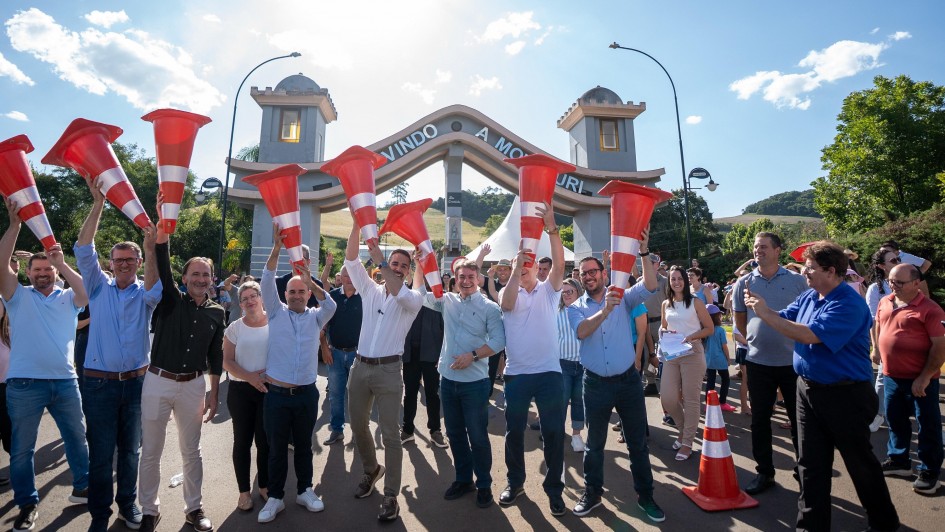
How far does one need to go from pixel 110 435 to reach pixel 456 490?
2.81 metres

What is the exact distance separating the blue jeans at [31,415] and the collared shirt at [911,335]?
24.0ft

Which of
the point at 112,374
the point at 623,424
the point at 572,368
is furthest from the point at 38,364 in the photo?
the point at 572,368

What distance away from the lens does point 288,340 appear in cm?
424

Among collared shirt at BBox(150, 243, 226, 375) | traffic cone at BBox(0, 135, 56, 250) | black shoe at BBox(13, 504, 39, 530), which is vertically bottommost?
black shoe at BBox(13, 504, 39, 530)

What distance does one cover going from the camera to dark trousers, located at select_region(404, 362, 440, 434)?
613 centimetres

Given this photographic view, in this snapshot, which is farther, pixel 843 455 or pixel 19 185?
pixel 19 185

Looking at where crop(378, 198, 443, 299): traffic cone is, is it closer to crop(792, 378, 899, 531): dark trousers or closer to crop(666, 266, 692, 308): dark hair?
crop(666, 266, 692, 308): dark hair

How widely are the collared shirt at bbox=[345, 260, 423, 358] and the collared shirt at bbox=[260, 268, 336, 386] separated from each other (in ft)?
1.45

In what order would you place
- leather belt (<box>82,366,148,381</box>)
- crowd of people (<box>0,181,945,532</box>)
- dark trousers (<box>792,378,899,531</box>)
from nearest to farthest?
1. dark trousers (<box>792,378,899,531</box>)
2. crowd of people (<box>0,181,945,532</box>)
3. leather belt (<box>82,366,148,381</box>)

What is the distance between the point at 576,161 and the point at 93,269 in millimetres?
20449

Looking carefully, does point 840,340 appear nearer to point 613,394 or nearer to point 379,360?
point 613,394

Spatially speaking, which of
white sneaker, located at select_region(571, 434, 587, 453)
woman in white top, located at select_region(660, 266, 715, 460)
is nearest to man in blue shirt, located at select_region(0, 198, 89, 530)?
white sneaker, located at select_region(571, 434, 587, 453)

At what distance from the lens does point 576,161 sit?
2223cm

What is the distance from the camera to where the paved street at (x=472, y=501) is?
12.9 feet
